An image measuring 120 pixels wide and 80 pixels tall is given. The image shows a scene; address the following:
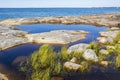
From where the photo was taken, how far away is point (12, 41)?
26062 mm

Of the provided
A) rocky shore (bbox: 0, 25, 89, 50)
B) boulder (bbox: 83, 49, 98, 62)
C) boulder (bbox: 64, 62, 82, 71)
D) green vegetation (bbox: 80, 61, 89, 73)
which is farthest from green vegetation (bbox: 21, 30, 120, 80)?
rocky shore (bbox: 0, 25, 89, 50)

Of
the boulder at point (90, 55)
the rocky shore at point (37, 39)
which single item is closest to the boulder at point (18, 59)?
the rocky shore at point (37, 39)

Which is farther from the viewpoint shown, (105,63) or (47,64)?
(105,63)

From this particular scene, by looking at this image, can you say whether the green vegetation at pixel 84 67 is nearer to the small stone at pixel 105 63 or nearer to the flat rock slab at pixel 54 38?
the small stone at pixel 105 63

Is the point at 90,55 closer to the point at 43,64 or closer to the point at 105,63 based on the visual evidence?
the point at 105,63

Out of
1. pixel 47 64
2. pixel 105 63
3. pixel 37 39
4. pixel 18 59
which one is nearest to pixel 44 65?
pixel 47 64

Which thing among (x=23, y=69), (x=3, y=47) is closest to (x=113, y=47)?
(x=23, y=69)

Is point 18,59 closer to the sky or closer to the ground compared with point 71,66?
closer to the ground

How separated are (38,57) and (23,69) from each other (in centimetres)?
177

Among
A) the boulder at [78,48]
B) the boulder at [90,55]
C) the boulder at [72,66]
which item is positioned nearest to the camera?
the boulder at [72,66]

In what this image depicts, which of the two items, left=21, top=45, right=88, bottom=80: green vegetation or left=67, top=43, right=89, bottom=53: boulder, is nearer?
left=21, top=45, right=88, bottom=80: green vegetation

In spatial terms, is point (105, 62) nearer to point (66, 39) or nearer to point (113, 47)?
point (113, 47)

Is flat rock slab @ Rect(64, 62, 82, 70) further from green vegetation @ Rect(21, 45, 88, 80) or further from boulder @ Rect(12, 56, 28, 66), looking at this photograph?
boulder @ Rect(12, 56, 28, 66)

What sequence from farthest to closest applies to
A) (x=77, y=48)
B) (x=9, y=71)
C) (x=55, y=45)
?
(x=55, y=45), (x=77, y=48), (x=9, y=71)
